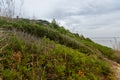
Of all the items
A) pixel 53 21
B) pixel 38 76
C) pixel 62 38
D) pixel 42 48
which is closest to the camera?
pixel 38 76

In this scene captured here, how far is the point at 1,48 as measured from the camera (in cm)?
702

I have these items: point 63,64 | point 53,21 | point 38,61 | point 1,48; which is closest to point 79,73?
point 63,64

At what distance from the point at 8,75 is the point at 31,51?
1.37 metres

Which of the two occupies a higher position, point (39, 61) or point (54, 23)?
point (54, 23)

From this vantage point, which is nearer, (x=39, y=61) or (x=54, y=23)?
(x=39, y=61)

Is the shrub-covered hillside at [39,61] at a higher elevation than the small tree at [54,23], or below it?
below

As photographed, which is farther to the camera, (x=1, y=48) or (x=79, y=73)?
(x=79, y=73)

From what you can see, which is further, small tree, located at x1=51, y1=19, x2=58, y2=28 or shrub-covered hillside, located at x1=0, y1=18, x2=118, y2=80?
small tree, located at x1=51, y1=19, x2=58, y2=28

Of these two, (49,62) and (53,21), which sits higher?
(53,21)

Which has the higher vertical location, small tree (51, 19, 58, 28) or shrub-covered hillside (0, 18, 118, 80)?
small tree (51, 19, 58, 28)

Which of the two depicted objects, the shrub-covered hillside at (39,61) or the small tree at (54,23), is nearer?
the shrub-covered hillside at (39,61)

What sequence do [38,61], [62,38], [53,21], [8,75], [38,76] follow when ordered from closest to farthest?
[8,75] < [38,76] < [38,61] < [62,38] < [53,21]

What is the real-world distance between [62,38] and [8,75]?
4017mm

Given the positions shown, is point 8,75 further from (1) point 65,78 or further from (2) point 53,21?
(2) point 53,21
